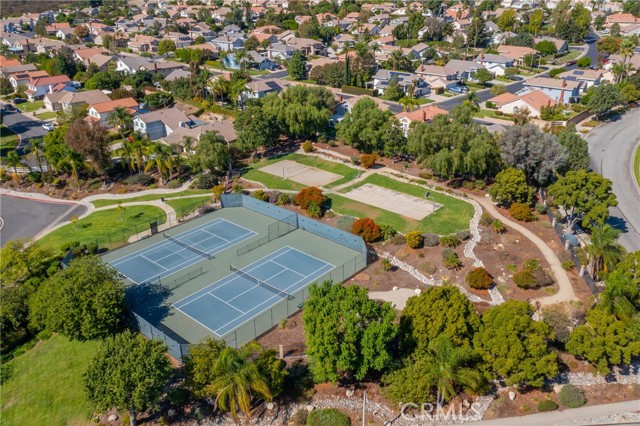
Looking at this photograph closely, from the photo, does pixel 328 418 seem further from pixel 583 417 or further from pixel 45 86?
pixel 45 86

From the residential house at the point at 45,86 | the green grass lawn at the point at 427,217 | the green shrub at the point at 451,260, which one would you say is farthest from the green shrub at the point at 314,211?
the residential house at the point at 45,86

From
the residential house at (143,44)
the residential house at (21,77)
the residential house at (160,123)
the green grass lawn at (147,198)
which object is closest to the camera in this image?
the green grass lawn at (147,198)

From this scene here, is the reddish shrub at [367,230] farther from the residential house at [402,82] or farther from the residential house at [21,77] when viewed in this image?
the residential house at [21,77]

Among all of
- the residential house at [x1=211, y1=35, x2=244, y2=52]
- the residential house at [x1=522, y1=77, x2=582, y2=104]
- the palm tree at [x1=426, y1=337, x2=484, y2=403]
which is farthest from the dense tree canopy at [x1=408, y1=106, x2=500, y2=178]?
the residential house at [x1=211, y1=35, x2=244, y2=52]

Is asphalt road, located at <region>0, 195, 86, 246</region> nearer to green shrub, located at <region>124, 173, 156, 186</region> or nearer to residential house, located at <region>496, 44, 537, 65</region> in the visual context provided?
green shrub, located at <region>124, 173, 156, 186</region>

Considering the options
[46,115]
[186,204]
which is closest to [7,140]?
[46,115]
